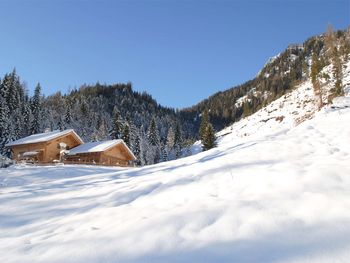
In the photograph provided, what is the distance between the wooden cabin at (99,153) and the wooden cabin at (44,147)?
1.49 meters

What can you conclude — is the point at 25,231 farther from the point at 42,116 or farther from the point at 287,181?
the point at 42,116

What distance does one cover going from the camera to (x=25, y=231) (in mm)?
6277

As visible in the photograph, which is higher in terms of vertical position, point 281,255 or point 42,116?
point 42,116

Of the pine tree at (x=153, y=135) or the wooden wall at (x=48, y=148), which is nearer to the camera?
the wooden wall at (x=48, y=148)

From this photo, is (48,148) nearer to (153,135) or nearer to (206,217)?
(206,217)

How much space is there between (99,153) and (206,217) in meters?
33.9

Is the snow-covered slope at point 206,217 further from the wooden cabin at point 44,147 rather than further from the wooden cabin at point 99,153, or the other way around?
the wooden cabin at point 44,147

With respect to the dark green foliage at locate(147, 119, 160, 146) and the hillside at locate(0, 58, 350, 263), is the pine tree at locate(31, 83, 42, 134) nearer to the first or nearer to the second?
the dark green foliage at locate(147, 119, 160, 146)

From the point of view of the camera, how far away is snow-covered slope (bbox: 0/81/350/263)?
164 inches

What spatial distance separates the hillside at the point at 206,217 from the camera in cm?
417

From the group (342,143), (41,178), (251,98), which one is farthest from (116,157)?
(251,98)

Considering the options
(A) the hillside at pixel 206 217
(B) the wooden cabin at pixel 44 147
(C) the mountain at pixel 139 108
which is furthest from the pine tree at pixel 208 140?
(A) the hillside at pixel 206 217

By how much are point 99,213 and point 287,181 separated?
4247 mm

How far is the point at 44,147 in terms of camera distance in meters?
36.9
